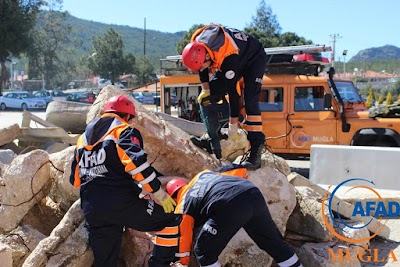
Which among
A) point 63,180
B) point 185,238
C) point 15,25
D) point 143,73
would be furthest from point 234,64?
point 143,73

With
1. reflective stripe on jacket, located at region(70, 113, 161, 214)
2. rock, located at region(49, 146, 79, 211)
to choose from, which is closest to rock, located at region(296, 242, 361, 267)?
reflective stripe on jacket, located at region(70, 113, 161, 214)

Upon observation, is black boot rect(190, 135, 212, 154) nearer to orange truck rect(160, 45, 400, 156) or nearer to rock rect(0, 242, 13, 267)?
rock rect(0, 242, 13, 267)

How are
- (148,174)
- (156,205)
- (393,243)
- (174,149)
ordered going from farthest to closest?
(393,243), (174,149), (156,205), (148,174)

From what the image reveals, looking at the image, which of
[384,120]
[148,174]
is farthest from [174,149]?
[384,120]

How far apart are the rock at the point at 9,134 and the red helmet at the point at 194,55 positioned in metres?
4.50

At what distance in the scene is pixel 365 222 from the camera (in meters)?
5.68

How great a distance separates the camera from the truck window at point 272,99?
9.37m

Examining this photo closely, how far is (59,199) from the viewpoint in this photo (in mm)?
5309

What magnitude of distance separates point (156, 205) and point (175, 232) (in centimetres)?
28

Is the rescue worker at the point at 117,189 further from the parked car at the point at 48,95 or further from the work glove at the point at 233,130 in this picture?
the parked car at the point at 48,95

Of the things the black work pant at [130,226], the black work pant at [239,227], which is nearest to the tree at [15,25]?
the black work pant at [130,226]

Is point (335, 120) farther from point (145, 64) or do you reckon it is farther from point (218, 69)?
point (145, 64)

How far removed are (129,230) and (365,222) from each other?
9.38ft

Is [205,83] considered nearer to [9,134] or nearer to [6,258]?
[6,258]
